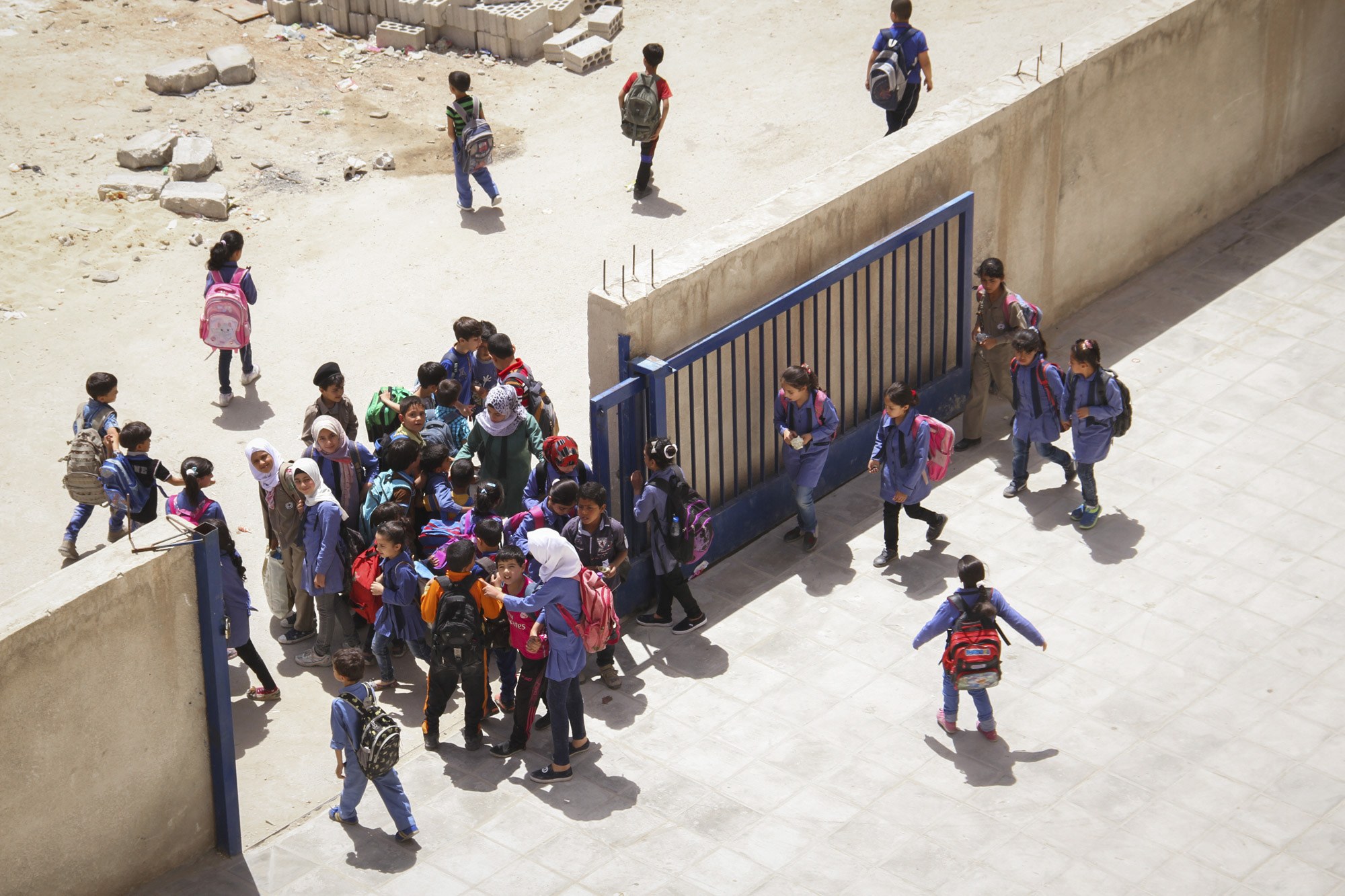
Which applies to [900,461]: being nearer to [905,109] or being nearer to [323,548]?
[323,548]

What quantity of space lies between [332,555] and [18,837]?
8.36ft

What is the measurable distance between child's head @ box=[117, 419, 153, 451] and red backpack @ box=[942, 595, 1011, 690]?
201 inches

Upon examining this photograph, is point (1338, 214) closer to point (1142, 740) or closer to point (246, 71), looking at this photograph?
point (1142, 740)

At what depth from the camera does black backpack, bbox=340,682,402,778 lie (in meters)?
7.82

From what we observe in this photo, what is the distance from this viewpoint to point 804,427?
9984 millimetres

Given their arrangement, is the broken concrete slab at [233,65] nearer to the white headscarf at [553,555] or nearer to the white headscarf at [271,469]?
the white headscarf at [271,469]

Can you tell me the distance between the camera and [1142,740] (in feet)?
28.4

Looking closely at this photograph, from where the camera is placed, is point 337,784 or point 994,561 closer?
point 337,784

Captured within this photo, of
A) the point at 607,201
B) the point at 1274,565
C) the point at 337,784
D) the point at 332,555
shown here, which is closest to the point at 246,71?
the point at 607,201

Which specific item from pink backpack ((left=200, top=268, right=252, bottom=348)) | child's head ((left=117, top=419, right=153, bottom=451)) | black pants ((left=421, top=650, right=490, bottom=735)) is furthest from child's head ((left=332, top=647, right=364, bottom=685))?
pink backpack ((left=200, top=268, right=252, bottom=348))

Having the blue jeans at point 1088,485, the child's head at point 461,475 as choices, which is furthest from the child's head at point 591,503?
the blue jeans at point 1088,485

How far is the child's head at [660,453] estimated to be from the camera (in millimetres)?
9250

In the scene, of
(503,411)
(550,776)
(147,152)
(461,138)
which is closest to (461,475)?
(503,411)

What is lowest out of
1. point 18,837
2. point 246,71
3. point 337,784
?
point 337,784
